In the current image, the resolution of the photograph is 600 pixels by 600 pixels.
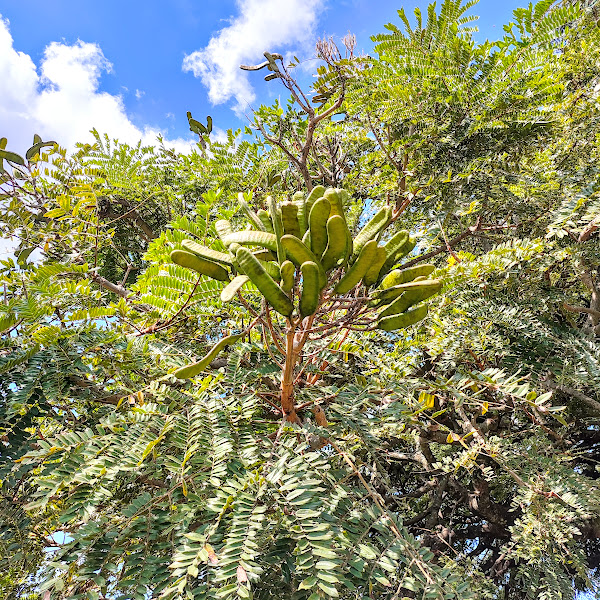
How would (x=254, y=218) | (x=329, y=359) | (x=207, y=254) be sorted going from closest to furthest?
1. (x=207, y=254)
2. (x=254, y=218)
3. (x=329, y=359)

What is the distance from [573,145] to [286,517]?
311 centimetres

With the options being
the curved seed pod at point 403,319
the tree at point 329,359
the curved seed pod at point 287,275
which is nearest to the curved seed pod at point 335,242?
the tree at point 329,359

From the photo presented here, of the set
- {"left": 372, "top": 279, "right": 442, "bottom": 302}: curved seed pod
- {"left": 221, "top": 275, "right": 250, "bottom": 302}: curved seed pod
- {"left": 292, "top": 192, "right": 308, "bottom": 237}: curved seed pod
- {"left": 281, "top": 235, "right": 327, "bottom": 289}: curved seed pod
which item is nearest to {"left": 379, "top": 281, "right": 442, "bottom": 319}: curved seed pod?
{"left": 372, "top": 279, "right": 442, "bottom": 302}: curved seed pod

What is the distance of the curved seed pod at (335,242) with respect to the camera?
1079 millimetres

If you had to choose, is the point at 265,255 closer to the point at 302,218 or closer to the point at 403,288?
the point at 302,218

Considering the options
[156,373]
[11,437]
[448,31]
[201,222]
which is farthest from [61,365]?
[448,31]

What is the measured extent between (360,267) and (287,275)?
22 centimetres

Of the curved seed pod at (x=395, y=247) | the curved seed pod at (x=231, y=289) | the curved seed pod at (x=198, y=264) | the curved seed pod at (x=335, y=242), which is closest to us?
the curved seed pod at (x=231, y=289)

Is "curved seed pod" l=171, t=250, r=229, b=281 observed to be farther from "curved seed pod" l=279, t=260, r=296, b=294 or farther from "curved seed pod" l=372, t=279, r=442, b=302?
"curved seed pod" l=372, t=279, r=442, b=302

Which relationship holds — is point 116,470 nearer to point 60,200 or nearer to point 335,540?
point 335,540

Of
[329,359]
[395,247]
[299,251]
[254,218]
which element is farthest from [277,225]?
[329,359]

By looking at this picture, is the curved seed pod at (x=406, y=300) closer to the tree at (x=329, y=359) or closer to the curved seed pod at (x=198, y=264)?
the tree at (x=329, y=359)

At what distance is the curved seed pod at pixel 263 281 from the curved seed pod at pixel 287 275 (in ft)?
0.06

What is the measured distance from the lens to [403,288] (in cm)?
119
